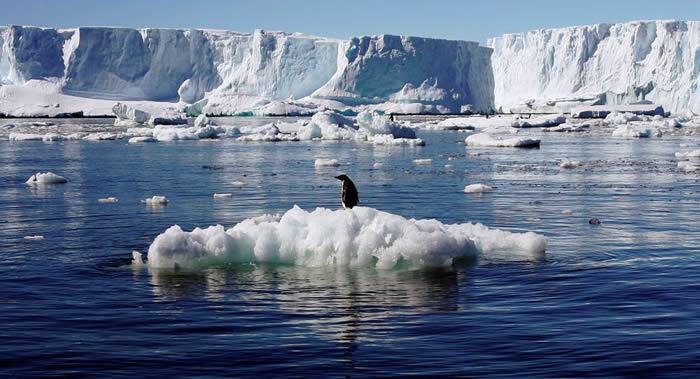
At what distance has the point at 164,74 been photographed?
117062 mm

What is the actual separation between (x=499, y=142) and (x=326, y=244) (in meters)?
30.8

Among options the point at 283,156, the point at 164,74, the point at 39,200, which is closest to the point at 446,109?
the point at 164,74

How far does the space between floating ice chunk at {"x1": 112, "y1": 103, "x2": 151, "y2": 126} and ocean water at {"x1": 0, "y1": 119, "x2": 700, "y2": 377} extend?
54.3 meters

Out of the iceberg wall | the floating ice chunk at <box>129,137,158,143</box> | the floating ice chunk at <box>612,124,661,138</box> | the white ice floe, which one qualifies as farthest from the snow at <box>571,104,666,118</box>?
the white ice floe

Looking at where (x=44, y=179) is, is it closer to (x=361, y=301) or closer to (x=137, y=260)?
(x=137, y=260)

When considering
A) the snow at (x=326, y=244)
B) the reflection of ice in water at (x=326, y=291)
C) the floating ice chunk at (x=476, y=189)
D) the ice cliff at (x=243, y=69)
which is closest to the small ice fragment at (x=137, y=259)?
the snow at (x=326, y=244)

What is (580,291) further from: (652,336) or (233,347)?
(233,347)

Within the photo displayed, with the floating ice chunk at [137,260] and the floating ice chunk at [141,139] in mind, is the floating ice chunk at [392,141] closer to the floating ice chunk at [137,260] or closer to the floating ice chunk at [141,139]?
the floating ice chunk at [141,139]

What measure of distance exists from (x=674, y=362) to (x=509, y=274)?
356 centimetres

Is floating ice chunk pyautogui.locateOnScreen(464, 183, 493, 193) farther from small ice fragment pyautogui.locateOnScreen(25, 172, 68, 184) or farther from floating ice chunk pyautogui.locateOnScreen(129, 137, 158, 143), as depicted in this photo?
floating ice chunk pyautogui.locateOnScreen(129, 137, 158, 143)

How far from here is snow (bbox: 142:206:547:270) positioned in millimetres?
10812

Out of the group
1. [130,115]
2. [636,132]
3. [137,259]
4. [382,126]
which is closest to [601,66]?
[130,115]

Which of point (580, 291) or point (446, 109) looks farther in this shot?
point (446, 109)

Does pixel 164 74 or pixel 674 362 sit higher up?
pixel 164 74
